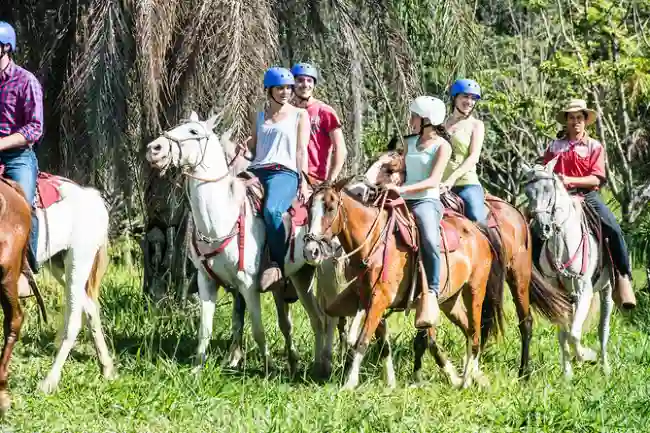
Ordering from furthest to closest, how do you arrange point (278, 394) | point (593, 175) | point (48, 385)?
1. point (593, 175)
2. point (48, 385)
3. point (278, 394)

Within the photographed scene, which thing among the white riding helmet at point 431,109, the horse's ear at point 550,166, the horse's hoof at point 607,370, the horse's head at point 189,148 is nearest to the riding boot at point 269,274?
the horse's head at point 189,148

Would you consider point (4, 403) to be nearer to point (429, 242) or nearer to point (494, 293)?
point (429, 242)

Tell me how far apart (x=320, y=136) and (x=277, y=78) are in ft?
3.18

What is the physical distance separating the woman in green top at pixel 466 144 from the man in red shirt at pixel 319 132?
1.07 metres

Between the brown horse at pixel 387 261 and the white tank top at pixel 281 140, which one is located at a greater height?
the white tank top at pixel 281 140

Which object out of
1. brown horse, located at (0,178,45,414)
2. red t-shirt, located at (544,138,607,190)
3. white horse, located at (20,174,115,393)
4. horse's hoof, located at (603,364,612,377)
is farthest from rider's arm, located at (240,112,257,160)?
horse's hoof, located at (603,364,612,377)

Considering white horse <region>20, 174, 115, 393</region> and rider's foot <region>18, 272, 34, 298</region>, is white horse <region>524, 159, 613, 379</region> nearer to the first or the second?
white horse <region>20, 174, 115, 393</region>

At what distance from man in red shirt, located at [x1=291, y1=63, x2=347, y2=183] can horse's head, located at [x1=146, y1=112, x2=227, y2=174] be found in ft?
3.16

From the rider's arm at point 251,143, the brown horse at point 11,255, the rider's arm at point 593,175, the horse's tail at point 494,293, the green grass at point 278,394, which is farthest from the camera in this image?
the rider's arm at point 593,175

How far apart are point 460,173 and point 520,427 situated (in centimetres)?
287

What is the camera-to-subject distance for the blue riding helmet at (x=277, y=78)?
9312 millimetres

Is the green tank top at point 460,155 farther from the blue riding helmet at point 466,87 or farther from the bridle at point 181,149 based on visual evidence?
the bridle at point 181,149

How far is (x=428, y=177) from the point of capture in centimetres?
920

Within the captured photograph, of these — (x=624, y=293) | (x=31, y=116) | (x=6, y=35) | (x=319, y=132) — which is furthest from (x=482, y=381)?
(x=6, y=35)
